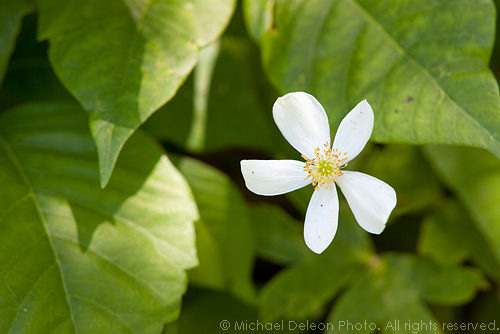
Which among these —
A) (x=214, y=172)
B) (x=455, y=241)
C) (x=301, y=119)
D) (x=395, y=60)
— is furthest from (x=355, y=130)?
(x=455, y=241)

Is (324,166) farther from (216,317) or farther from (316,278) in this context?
(216,317)

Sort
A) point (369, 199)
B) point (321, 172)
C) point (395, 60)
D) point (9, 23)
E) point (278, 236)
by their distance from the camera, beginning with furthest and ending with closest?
point (278, 236) < point (9, 23) < point (395, 60) < point (321, 172) < point (369, 199)

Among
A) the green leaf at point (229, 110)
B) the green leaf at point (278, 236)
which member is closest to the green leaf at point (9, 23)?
the green leaf at point (229, 110)

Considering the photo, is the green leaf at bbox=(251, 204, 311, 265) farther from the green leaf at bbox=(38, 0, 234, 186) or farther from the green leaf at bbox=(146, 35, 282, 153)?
the green leaf at bbox=(38, 0, 234, 186)

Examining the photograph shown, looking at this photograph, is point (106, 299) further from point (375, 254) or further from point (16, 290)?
point (375, 254)

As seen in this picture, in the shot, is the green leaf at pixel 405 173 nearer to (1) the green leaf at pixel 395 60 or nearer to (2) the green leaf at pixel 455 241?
(2) the green leaf at pixel 455 241

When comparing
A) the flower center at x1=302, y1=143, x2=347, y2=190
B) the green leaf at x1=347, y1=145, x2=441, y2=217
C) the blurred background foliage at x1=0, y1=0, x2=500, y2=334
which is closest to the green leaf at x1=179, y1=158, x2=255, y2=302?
the blurred background foliage at x1=0, y1=0, x2=500, y2=334
